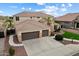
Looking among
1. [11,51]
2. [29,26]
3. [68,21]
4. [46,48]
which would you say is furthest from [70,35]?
[11,51]

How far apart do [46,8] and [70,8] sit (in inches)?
45.4

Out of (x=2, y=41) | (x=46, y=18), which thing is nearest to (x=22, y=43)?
(x=2, y=41)

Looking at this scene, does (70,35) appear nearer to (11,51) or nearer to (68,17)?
(68,17)

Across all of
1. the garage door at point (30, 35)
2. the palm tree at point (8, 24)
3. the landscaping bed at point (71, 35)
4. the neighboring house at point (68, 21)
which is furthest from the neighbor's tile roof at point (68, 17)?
the palm tree at point (8, 24)

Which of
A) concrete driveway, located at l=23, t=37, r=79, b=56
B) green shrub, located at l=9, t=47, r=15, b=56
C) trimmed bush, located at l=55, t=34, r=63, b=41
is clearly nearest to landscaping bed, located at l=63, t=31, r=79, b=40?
trimmed bush, located at l=55, t=34, r=63, b=41

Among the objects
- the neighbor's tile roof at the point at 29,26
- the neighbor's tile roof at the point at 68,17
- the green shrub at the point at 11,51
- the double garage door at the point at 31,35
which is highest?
the neighbor's tile roof at the point at 68,17

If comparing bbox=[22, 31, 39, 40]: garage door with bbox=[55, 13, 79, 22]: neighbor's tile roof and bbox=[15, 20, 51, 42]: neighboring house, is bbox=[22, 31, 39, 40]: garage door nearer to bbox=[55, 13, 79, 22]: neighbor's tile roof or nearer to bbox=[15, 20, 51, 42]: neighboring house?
bbox=[15, 20, 51, 42]: neighboring house

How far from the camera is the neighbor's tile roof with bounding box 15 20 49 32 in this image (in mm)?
7230

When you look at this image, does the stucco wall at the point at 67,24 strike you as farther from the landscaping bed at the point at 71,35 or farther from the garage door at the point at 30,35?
the garage door at the point at 30,35

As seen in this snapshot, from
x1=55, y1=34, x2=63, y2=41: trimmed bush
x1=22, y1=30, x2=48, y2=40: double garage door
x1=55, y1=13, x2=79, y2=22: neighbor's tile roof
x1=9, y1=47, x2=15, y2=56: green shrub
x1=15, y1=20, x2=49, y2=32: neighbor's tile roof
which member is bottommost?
x1=9, y1=47, x2=15, y2=56: green shrub

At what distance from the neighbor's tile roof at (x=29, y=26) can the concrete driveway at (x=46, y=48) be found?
0.55 meters

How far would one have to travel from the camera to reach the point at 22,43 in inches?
279

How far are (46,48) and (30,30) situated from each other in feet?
3.93

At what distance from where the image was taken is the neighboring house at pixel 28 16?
710 cm
